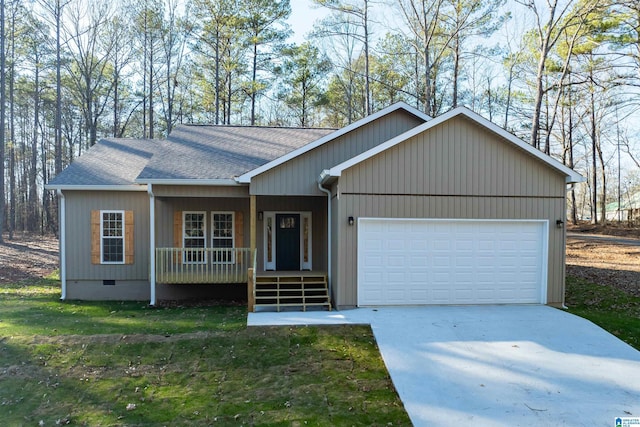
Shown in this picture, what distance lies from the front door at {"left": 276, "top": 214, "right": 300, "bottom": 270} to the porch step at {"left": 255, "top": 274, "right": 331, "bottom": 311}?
1.94m

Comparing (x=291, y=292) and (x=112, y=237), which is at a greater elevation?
(x=112, y=237)

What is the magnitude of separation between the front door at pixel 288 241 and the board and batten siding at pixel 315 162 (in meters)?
2.23

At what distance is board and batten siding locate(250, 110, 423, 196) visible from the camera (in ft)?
30.8

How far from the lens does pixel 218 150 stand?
38.3ft

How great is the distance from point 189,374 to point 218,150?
7448 millimetres

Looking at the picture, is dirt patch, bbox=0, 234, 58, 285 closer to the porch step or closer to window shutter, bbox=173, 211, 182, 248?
window shutter, bbox=173, 211, 182, 248

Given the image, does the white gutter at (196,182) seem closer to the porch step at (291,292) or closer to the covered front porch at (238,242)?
the covered front porch at (238,242)

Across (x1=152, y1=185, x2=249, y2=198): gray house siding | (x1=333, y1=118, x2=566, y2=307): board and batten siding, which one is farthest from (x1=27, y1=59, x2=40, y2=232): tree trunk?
(x1=333, y1=118, x2=566, y2=307): board and batten siding

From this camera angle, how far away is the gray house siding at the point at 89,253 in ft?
35.7

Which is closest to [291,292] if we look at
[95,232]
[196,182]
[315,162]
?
[315,162]

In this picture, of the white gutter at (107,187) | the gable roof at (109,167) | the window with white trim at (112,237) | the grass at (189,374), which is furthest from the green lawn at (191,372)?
the gable roof at (109,167)

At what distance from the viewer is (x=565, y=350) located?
20.8 ft

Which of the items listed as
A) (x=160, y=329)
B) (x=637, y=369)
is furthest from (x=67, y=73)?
(x=637, y=369)

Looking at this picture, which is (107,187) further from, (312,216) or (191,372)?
(191,372)
